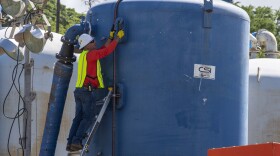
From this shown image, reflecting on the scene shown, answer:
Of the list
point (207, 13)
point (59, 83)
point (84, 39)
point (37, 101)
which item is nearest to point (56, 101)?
point (59, 83)

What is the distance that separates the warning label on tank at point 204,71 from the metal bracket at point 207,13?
502 mm

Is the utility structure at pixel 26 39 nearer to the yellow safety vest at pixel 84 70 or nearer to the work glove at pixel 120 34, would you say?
the yellow safety vest at pixel 84 70

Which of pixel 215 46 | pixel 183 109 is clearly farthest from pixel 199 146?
pixel 215 46

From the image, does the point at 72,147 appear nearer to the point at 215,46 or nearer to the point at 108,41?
the point at 108,41

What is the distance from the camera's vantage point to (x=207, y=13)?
28.8 ft

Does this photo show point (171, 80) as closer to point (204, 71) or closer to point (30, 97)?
point (204, 71)

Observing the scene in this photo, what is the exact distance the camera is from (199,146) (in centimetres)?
858

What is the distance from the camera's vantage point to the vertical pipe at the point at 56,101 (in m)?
9.48

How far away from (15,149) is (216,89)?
216 inches

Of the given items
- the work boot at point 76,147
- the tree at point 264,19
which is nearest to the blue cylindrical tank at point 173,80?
the work boot at point 76,147

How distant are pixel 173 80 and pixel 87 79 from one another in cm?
107

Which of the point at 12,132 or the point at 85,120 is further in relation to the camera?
the point at 12,132

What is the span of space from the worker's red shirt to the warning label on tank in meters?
1.02

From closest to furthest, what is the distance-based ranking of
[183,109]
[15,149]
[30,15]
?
1. [183,109]
2. [30,15]
3. [15,149]
